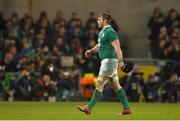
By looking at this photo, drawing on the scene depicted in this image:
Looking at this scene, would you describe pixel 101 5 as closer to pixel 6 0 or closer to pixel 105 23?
pixel 6 0

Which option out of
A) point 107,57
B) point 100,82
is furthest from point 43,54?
point 100,82

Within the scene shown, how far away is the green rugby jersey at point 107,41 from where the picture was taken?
53.0 feet

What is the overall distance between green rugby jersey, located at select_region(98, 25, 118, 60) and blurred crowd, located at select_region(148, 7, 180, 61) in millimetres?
11375

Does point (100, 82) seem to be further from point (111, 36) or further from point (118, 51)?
point (111, 36)

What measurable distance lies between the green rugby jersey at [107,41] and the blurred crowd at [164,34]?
37.3ft

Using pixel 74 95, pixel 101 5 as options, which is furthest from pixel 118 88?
pixel 101 5

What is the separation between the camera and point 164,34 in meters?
27.7

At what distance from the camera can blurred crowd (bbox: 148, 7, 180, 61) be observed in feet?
90.2

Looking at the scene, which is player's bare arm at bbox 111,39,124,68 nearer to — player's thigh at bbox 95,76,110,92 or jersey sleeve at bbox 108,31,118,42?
jersey sleeve at bbox 108,31,118,42

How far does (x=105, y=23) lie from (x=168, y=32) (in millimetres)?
12637

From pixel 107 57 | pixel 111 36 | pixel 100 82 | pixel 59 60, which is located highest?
pixel 111 36

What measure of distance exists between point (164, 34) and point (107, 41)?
462 inches

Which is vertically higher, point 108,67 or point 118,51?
point 118,51

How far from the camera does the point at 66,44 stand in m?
27.5
